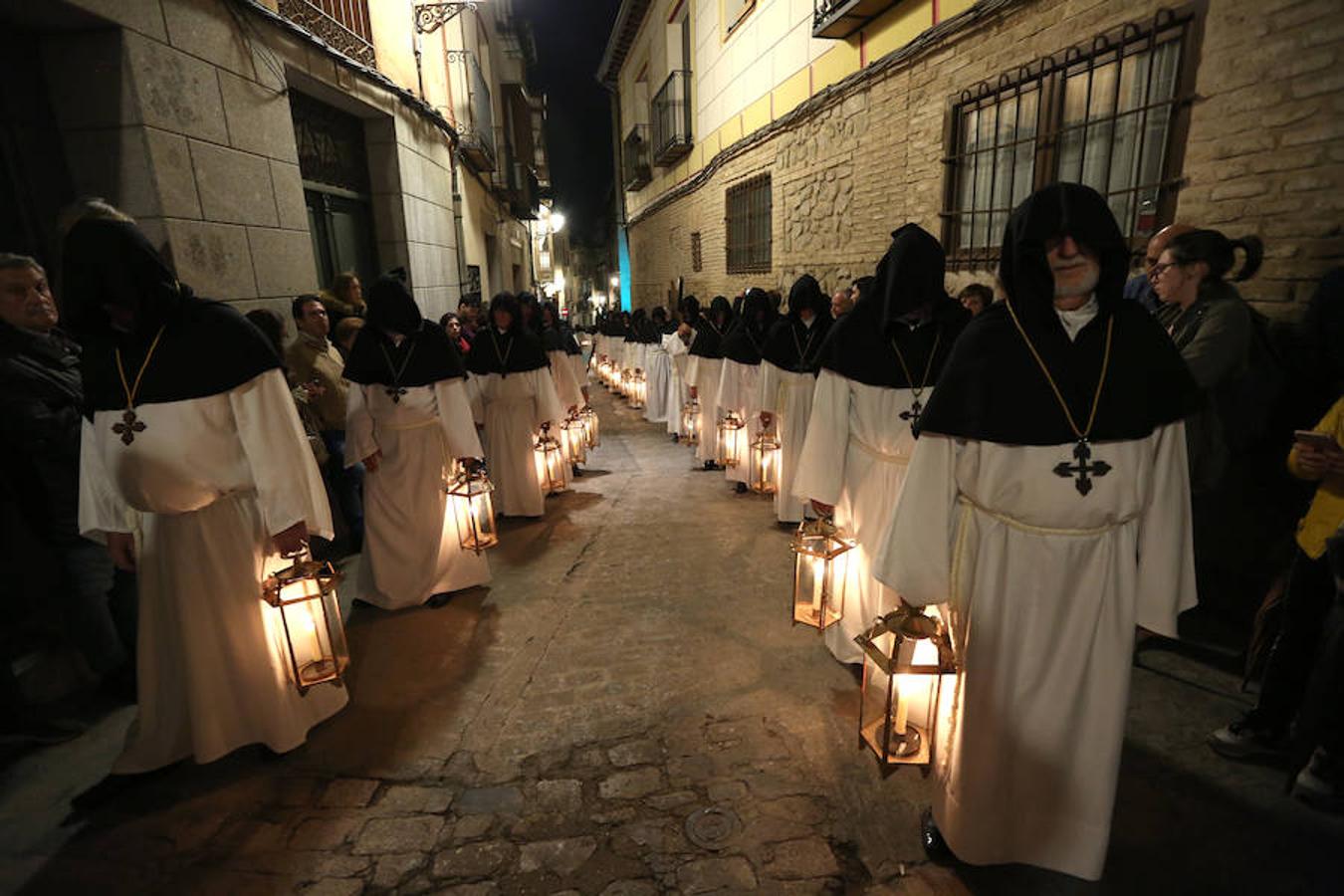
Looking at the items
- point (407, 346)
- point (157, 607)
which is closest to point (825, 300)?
point (407, 346)

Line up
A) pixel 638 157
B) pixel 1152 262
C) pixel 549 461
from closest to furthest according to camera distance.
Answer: pixel 1152 262
pixel 549 461
pixel 638 157

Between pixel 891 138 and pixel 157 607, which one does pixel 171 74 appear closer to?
pixel 157 607

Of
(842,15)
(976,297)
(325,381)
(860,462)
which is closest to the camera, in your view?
(860,462)

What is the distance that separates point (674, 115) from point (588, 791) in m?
16.4

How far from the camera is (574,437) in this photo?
7.73 meters

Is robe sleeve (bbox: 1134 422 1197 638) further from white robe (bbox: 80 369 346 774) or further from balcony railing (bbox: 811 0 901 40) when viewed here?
balcony railing (bbox: 811 0 901 40)

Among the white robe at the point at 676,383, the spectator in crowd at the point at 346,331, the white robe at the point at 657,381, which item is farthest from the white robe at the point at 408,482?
the white robe at the point at 657,381

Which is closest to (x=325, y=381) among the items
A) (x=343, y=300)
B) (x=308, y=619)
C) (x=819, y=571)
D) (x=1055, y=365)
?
(x=343, y=300)

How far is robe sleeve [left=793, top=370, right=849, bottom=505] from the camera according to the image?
328 centimetres

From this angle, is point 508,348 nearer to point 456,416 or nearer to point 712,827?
point 456,416

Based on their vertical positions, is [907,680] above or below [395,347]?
below

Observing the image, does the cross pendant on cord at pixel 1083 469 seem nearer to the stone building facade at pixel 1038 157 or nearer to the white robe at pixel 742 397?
the stone building facade at pixel 1038 157

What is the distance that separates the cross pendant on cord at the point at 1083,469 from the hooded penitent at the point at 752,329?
4926 mm

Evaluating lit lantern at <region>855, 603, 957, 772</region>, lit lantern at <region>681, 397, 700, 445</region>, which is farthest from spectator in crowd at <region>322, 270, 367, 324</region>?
lit lantern at <region>855, 603, 957, 772</region>
